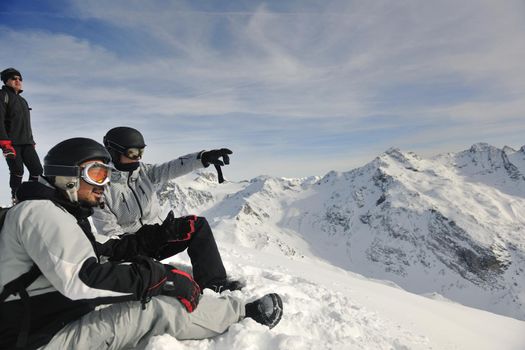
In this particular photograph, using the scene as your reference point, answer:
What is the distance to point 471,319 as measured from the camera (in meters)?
7.50

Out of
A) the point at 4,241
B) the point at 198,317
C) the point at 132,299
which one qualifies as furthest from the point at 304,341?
the point at 4,241

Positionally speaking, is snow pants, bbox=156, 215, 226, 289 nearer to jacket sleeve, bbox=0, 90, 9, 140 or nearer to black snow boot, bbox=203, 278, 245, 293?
black snow boot, bbox=203, 278, 245, 293

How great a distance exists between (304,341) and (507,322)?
21.7 feet

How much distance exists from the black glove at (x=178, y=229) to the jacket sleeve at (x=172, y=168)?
193 cm

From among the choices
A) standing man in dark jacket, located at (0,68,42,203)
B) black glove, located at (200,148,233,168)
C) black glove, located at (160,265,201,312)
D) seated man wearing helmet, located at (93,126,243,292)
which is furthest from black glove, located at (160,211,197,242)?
standing man in dark jacket, located at (0,68,42,203)

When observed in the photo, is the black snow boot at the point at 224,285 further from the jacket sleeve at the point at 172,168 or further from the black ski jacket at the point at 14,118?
the black ski jacket at the point at 14,118

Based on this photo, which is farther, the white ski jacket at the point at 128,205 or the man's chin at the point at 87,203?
the white ski jacket at the point at 128,205

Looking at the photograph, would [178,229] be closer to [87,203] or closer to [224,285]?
[224,285]

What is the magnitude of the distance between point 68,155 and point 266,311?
2.73 meters

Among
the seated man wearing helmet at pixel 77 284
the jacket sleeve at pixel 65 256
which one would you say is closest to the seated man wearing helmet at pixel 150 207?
the seated man wearing helmet at pixel 77 284

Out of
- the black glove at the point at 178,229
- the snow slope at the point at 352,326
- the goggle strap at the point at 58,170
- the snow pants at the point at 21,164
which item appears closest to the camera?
the goggle strap at the point at 58,170

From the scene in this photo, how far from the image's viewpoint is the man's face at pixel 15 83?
830cm

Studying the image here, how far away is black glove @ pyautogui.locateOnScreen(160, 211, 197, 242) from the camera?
4855 millimetres

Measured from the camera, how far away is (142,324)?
11.8ft
